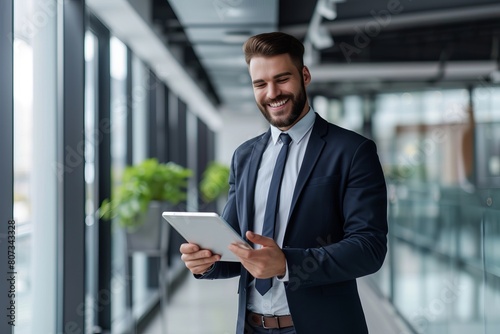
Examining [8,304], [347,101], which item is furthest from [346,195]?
[347,101]

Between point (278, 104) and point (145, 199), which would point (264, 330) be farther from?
point (145, 199)

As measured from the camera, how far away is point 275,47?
161cm

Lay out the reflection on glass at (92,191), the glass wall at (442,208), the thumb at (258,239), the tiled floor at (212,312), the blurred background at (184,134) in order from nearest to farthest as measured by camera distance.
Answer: the thumb at (258,239) < the glass wall at (442,208) < the blurred background at (184,134) < the reflection on glass at (92,191) < the tiled floor at (212,312)

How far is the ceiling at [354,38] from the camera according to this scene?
19.2 ft

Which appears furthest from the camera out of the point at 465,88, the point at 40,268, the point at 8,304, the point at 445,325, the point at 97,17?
the point at 465,88

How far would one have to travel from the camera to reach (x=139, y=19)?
16.4 feet

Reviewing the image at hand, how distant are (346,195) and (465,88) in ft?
29.7

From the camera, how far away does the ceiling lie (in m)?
5.85

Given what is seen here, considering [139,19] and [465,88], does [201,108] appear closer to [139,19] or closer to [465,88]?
[465,88]

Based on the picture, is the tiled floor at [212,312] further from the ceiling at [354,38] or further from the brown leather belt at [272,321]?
the brown leather belt at [272,321]

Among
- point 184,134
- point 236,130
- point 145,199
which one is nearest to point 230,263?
point 145,199

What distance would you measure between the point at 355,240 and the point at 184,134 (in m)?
9.48

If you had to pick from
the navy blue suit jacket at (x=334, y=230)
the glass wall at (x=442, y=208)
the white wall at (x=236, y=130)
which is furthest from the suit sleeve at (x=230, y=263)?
the white wall at (x=236, y=130)

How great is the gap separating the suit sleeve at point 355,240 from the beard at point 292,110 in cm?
19
